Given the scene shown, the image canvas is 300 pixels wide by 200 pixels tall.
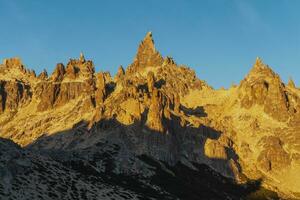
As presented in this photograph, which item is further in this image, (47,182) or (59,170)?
(59,170)

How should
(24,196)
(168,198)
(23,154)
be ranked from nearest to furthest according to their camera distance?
1. (24,196)
2. (23,154)
3. (168,198)

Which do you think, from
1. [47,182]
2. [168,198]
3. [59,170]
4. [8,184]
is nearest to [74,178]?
[59,170]

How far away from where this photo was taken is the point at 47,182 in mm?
123938

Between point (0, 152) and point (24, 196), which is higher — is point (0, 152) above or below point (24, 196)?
above

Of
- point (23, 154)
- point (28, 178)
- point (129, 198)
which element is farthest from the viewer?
point (129, 198)

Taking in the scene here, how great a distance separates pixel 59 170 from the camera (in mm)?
138000

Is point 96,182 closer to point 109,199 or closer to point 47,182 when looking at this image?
point 109,199

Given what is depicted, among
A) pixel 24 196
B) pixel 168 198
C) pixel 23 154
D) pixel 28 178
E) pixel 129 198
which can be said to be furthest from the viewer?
pixel 168 198

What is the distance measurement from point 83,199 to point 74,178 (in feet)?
47.6

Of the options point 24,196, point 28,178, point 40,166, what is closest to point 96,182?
point 40,166

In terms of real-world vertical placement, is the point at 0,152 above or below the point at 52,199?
above

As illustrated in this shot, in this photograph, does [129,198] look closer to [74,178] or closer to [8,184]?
[74,178]

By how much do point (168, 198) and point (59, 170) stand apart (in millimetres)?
57398

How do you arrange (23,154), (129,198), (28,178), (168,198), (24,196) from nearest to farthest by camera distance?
1. (24,196)
2. (28,178)
3. (23,154)
4. (129,198)
5. (168,198)
